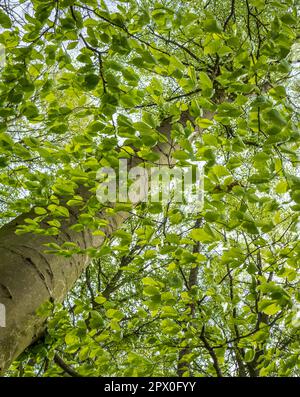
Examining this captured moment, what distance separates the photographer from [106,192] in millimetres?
1935

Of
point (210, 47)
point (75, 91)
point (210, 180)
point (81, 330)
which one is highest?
point (75, 91)

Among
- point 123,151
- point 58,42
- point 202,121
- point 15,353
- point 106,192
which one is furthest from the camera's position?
point 106,192

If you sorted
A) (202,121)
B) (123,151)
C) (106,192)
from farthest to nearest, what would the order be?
1. (106,192)
2. (123,151)
3. (202,121)

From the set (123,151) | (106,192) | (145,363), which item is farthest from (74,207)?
(145,363)

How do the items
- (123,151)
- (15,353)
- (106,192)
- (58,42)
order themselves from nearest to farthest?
(15,353) → (123,151) → (58,42) → (106,192)
